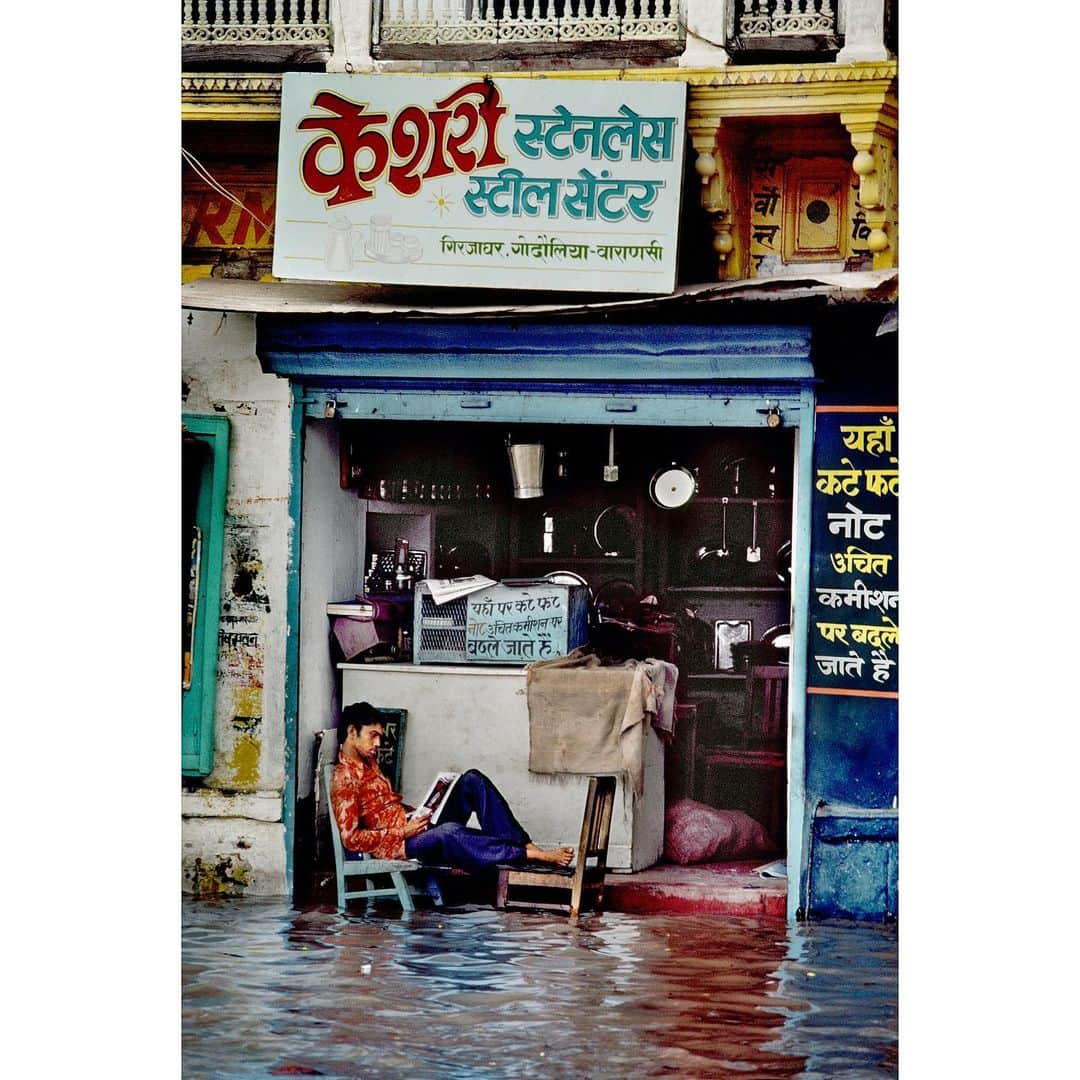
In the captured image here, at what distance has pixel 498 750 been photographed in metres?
5.56

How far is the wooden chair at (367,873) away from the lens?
18.0ft

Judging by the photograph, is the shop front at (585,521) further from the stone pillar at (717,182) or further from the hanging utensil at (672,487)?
the stone pillar at (717,182)

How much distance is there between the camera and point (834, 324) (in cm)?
540

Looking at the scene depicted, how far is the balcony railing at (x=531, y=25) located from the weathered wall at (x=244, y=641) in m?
1.08

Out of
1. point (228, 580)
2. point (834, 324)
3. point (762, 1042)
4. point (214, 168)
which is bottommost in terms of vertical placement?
point (762, 1042)

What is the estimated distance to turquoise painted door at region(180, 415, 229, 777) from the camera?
5555 mm

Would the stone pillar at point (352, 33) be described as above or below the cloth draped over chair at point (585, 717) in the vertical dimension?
above

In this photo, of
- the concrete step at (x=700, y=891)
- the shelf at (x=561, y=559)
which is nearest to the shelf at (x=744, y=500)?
the shelf at (x=561, y=559)

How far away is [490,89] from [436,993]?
270 centimetres

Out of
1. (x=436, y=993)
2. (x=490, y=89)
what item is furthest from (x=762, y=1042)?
(x=490, y=89)

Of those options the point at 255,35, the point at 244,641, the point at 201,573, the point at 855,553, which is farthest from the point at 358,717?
the point at 255,35

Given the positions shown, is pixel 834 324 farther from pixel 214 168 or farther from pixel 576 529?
pixel 214 168

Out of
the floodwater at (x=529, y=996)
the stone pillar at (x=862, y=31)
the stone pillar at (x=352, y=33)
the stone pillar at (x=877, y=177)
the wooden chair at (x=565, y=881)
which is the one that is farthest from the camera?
the wooden chair at (x=565, y=881)

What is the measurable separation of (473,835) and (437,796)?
17 cm
